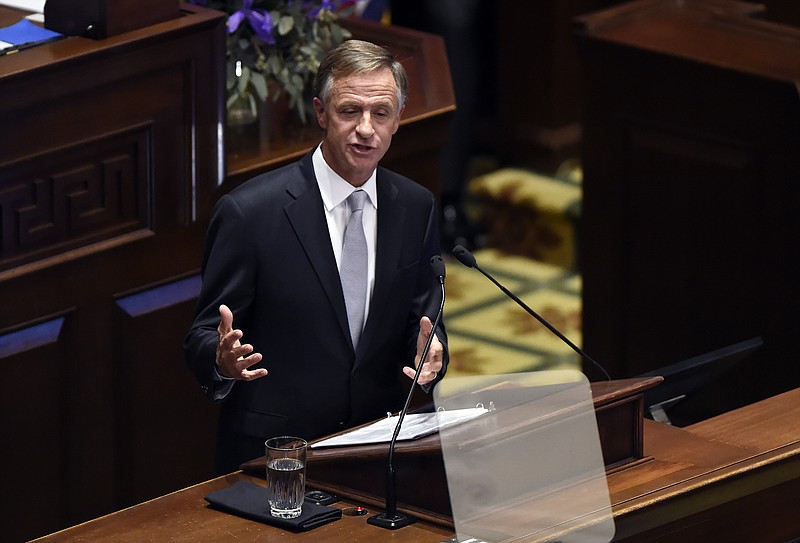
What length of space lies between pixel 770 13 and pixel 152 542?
4.80 m

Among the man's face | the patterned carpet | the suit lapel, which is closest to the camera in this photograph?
the man's face

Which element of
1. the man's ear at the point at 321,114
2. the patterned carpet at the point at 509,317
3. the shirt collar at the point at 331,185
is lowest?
the patterned carpet at the point at 509,317

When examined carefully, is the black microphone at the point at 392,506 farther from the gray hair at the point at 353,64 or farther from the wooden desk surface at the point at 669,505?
the gray hair at the point at 353,64

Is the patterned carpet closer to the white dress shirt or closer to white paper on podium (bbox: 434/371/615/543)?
the white dress shirt

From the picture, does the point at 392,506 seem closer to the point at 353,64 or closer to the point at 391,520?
the point at 391,520

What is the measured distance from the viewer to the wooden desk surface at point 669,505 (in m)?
3.04

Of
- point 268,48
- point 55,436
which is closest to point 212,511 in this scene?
point 55,436

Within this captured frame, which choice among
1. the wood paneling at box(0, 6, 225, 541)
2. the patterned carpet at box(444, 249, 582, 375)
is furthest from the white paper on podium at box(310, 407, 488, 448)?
the patterned carpet at box(444, 249, 582, 375)

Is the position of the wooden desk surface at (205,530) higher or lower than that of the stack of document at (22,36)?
lower

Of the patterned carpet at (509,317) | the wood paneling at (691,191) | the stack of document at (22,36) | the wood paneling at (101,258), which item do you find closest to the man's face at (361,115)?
the wood paneling at (101,258)

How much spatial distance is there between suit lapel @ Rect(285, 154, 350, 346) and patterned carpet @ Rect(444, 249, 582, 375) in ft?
8.94

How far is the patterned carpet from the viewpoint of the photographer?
20.7 ft

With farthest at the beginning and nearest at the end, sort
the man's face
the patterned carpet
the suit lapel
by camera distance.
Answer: the patterned carpet → the suit lapel → the man's face

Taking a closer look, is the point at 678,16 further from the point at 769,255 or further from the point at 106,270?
the point at 106,270
